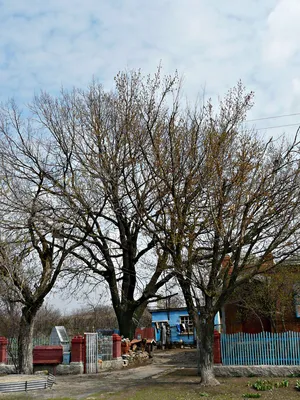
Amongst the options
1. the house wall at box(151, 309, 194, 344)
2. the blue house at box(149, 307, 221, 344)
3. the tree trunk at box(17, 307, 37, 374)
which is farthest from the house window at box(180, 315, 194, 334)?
the tree trunk at box(17, 307, 37, 374)

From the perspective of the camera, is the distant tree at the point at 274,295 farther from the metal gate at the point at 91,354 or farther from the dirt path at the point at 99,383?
the metal gate at the point at 91,354

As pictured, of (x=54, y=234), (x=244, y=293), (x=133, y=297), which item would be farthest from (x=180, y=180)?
(x=133, y=297)

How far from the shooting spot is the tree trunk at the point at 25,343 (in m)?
18.8

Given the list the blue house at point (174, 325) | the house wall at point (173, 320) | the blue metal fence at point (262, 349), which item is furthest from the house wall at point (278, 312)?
the house wall at point (173, 320)

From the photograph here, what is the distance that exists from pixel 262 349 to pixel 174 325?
25800 millimetres

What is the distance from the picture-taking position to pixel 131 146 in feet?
61.9

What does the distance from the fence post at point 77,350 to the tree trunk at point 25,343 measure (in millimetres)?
2509

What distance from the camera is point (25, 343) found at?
62.4 feet

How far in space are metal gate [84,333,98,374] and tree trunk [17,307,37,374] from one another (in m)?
2.86

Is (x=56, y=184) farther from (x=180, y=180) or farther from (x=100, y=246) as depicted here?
(x=180, y=180)

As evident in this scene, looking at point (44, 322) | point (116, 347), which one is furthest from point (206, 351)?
point (44, 322)

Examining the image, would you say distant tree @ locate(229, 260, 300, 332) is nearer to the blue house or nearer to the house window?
the blue house

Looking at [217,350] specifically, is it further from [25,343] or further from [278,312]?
[25,343]

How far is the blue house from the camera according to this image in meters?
39.8
